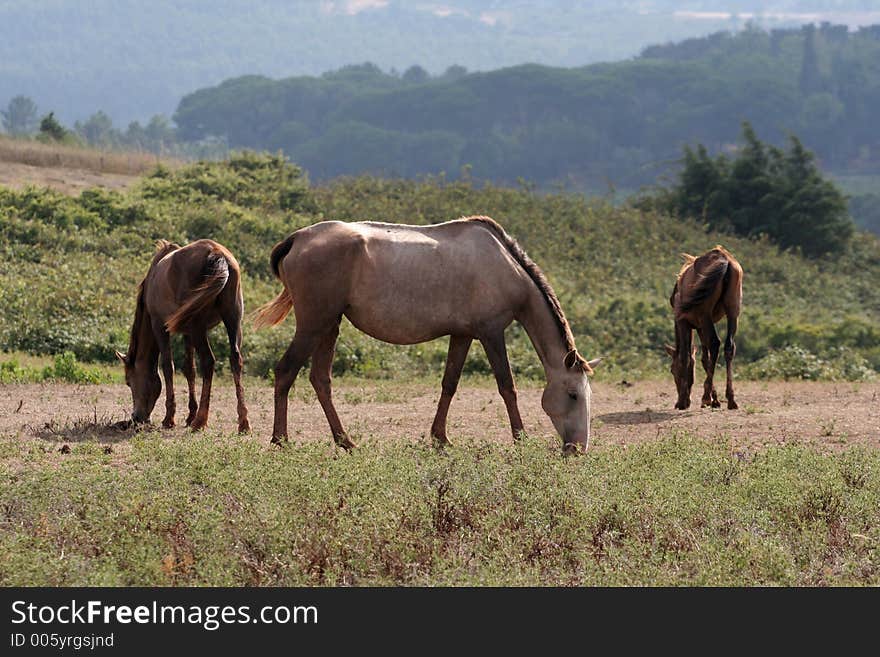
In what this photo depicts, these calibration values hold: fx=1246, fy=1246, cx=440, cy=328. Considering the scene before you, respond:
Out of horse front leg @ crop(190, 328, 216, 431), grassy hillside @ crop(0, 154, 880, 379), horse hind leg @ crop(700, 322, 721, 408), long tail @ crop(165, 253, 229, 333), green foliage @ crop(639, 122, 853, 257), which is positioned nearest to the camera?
long tail @ crop(165, 253, 229, 333)

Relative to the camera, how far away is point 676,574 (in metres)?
7.07

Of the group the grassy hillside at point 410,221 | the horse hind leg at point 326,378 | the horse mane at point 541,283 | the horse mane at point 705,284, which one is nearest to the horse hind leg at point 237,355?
the horse hind leg at point 326,378

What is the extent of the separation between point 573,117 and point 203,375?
129295 mm

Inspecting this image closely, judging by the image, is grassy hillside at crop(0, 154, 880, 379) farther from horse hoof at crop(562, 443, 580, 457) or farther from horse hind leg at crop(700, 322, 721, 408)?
horse hoof at crop(562, 443, 580, 457)

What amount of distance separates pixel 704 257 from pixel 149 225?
38.6ft

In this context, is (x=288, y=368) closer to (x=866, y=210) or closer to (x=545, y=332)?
(x=545, y=332)

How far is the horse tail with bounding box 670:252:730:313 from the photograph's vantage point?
14320 mm

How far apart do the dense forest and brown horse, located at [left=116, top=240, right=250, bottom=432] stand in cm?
11138

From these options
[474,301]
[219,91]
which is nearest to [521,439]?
[474,301]

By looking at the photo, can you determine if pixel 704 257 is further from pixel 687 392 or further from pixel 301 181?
pixel 301 181

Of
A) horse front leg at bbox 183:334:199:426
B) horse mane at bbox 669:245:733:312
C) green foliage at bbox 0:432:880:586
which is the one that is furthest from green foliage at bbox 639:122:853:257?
green foliage at bbox 0:432:880:586

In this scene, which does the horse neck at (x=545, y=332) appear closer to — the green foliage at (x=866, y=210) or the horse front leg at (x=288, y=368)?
the horse front leg at (x=288, y=368)

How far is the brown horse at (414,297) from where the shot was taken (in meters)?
10.6

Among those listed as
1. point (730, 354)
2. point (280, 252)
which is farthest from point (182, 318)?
point (730, 354)
